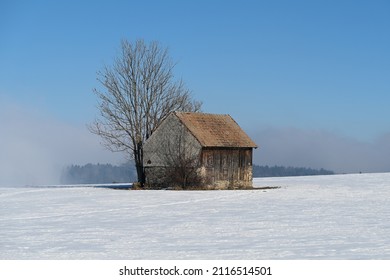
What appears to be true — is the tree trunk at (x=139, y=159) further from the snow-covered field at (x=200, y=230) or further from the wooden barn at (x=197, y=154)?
the snow-covered field at (x=200, y=230)

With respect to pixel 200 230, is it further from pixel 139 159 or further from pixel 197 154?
pixel 139 159

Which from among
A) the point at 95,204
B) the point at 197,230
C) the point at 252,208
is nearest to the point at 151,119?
the point at 95,204

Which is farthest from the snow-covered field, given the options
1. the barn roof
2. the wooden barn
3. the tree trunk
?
the tree trunk

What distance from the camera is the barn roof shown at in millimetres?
46281

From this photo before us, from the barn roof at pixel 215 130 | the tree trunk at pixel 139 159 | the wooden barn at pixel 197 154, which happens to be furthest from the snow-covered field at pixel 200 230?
the tree trunk at pixel 139 159

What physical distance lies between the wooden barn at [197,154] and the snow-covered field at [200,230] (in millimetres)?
12700

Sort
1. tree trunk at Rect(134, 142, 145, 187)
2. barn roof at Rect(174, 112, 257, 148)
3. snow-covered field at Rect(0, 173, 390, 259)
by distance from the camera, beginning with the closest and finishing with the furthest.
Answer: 1. snow-covered field at Rect(0, 173, 390, 259)
2. barn roof at Rect(174, 112, 257, 148)
3. tree trunk at Rect(134, 142, 145, 187)

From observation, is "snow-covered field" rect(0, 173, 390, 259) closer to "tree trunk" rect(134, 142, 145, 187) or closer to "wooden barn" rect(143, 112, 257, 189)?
"wooden barn" rect(143, 112, 257, 189)

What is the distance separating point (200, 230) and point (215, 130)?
28.0 metres

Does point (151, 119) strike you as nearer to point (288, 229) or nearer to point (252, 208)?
point (252, 208)

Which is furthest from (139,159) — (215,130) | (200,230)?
(200,230)

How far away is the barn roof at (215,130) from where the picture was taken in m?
46.3

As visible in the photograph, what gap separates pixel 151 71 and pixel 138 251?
124 ft

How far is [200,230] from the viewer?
20.2 meters
